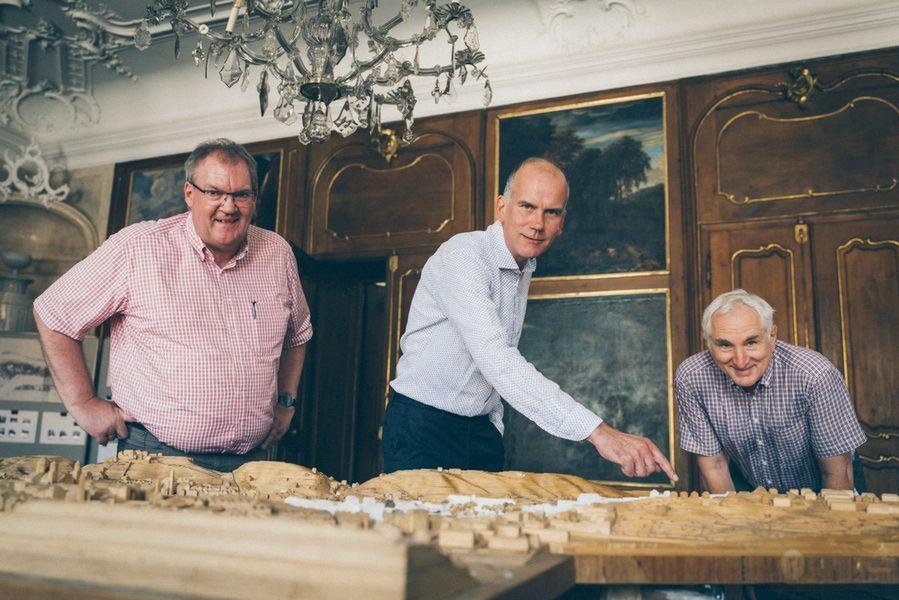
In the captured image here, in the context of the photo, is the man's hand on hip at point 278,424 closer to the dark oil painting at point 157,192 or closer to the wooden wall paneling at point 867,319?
the wooden wall paneling at point 867,319

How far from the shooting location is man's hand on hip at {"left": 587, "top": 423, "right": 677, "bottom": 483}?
2088 millimetres

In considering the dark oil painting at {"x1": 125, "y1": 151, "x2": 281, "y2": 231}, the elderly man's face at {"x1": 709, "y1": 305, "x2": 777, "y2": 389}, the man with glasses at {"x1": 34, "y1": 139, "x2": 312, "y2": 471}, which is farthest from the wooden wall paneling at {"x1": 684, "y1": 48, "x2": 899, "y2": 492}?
the dark oil painting at {"x1": 125, "y1": 151, "x2": 281, "y2": 231}

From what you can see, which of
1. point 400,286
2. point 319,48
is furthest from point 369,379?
point 319,48

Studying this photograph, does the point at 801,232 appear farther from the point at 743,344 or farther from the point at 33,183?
the point at 33,183

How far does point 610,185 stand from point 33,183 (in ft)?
19.8

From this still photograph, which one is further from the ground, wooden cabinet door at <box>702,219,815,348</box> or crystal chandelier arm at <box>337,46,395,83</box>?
crystal chandelier arm at <box>337,46,395,83</box>

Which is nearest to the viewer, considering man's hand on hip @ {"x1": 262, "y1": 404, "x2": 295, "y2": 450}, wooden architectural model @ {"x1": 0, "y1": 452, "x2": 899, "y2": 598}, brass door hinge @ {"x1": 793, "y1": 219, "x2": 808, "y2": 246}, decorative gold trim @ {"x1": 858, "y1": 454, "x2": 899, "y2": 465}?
wooden architectural model @ {"x1": 0, "y1": 452, "x2": 899, "y2": 598}

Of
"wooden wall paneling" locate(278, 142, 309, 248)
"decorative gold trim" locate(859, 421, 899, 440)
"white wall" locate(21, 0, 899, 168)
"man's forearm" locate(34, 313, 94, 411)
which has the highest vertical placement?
"white wall" locate(21, 0, 899, 168)

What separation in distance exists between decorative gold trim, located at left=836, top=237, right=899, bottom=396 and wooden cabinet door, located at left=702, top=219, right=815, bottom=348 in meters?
0.19

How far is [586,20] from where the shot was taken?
5.97 meters

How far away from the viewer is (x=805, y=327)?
514 centimetres

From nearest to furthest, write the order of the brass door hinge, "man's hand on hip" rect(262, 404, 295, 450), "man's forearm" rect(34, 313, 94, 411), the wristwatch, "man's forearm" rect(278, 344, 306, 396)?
1. "man's forearm" rect(34, 313, 94, 411)
2. "man's hand on hip" rect(262, 404, 295, 450)
3. the wristwatch
4. "man's forearm" rect(278, 344, 306, 396)
5. the brass door hinge

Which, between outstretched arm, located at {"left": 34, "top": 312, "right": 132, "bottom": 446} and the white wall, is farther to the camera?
the white wall

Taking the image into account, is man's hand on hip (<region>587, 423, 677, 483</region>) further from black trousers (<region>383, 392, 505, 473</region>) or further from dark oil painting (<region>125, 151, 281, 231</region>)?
dark oil painting (<region>125, 151, 281, 231</region>)
